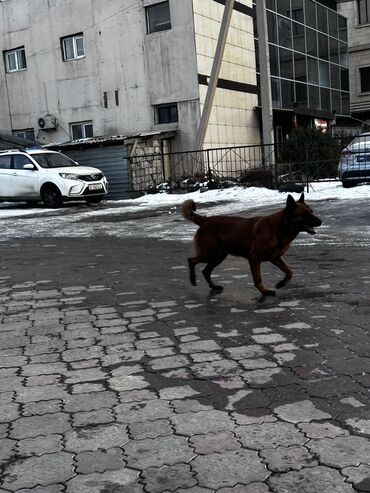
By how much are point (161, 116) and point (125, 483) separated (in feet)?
69.3

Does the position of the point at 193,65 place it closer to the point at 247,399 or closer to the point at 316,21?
the point at 316,21

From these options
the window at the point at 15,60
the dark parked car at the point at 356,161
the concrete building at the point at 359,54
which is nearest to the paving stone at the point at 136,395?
the dark parked car at the point at 356,161

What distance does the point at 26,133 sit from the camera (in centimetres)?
2627

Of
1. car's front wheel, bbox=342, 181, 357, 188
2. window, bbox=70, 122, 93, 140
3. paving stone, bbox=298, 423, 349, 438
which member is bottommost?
paving stone, bbox=298, 423, 349, 438

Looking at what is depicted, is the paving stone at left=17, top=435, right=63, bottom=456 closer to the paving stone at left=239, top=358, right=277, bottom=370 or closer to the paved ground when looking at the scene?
the paved ground

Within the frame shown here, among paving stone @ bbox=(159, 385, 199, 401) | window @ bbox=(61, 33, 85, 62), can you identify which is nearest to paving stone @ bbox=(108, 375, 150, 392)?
paving stone @ bbox=(159, 385, 199, 401)

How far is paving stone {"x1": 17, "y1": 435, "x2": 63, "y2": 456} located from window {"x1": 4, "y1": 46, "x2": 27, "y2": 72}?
25631 millimetres

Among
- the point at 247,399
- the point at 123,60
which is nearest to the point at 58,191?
the point at 123,60

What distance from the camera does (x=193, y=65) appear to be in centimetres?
2106

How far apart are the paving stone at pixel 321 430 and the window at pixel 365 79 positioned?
43538mm

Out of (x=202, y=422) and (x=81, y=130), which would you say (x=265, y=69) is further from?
(x=202, y=422)

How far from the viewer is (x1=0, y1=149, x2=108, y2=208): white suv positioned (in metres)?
17.8

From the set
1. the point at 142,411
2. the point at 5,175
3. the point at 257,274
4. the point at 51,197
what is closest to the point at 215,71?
the point at 51,197

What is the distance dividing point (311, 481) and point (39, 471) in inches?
46.7
